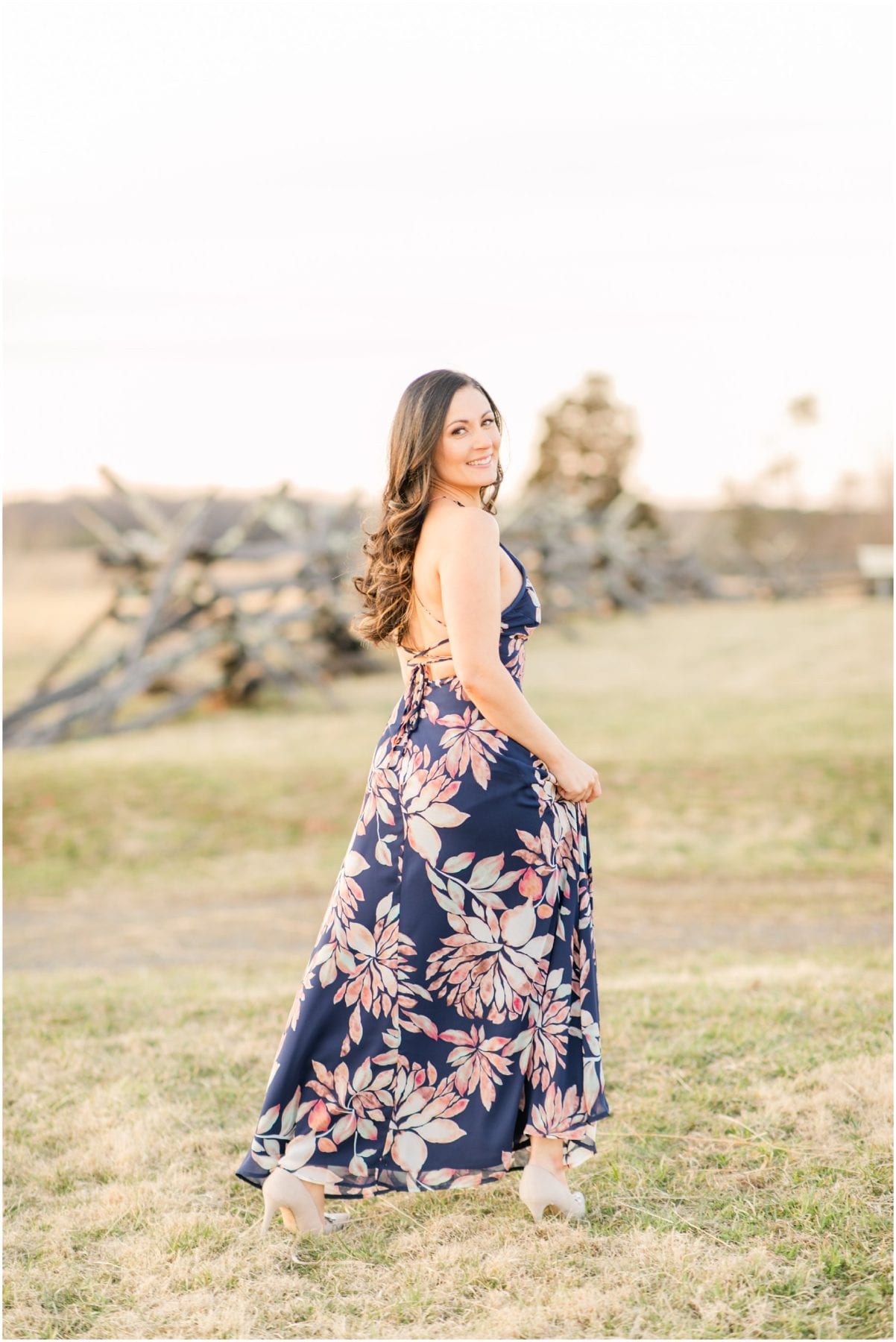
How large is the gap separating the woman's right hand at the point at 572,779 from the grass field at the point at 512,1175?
110 centimetres

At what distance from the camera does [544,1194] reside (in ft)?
10.2

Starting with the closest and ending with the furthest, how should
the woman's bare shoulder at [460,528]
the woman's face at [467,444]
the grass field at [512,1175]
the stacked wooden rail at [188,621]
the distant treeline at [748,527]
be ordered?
1. the grass field at [512,1175]
2. the woman's bare shoulder at [460,528]
3. the woman's face at [467,444]
4. the stacked wooden rail at [188,621]
5. the distant treeline at [748,527]

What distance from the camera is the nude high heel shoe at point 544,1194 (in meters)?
3.12

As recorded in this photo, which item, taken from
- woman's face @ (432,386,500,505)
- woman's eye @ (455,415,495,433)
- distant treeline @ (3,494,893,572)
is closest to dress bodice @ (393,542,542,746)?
woman's face @ (432,386,500,505)

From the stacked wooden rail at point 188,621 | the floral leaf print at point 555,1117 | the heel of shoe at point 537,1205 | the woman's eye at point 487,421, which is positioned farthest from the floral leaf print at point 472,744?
the stacked wooden rail at point 188,621

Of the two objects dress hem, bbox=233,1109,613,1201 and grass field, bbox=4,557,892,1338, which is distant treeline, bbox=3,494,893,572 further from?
dress hem, bbox=233,1109,613,1201

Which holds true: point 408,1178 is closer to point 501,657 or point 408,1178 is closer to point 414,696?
point 414,696

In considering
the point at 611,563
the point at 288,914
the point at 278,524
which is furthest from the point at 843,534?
the point at 288,914

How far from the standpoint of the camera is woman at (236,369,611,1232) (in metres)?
3.08

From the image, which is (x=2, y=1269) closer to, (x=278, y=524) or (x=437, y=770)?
(x=437, y=770)

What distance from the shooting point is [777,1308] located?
274cm

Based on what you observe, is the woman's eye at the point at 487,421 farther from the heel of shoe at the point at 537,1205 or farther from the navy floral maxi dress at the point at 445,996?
the heel of shoe at the point at 537,1205

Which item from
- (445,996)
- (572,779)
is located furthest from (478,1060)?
(572,779)

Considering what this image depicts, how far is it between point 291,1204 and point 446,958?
0.75 m
